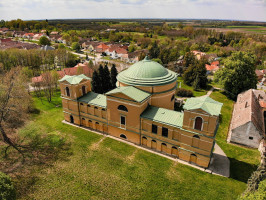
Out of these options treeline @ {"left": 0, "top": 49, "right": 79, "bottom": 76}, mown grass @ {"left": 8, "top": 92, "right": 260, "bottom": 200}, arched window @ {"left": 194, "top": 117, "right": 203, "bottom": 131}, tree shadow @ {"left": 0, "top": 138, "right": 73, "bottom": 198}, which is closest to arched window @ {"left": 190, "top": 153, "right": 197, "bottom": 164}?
mown grass @ {"left": 8, "top": 92, "right": 260, "bottom": 200}

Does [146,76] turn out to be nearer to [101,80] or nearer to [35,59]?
[101,80]

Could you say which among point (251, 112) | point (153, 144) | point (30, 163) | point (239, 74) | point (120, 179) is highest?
point (239, 74)

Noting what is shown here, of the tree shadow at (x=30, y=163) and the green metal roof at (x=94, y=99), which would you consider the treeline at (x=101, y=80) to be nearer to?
the green metal roof at (x=94, y=99)

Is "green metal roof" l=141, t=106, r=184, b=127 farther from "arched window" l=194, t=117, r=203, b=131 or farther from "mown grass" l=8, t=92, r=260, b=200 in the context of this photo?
"mown grass" l=8, t=92, r=260, b=200

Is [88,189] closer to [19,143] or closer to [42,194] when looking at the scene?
[42,194]

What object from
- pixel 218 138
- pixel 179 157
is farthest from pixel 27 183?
pixel 218 138

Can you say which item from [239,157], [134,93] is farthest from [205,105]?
[239,157]
